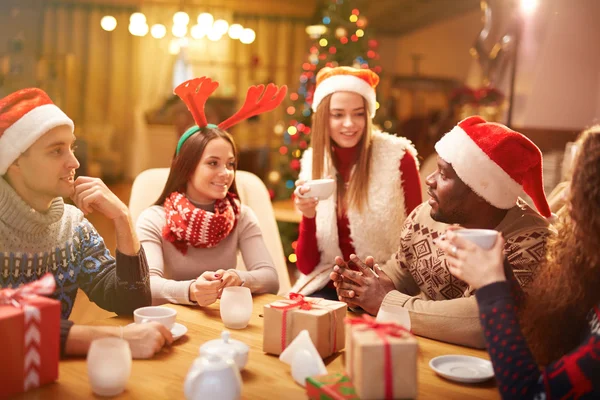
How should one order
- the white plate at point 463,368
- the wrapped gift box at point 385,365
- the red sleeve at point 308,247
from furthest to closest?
the red sleeve at point 308,247
the white plate at point 463,368
the wrapped gift box at point 385,365

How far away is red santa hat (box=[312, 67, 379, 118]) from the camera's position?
2.78 m

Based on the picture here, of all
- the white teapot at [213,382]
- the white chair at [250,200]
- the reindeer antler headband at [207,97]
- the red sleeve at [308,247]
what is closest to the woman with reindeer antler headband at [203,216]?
the reindeer antler headband at [207,97]

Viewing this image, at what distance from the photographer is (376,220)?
271 cm

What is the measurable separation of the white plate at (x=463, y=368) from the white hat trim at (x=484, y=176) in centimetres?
52

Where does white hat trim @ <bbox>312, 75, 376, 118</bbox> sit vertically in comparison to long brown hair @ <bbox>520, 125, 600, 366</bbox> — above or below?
above

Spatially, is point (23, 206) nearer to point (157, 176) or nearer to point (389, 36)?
point (157, 176)

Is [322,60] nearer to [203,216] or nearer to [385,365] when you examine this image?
[203,216]

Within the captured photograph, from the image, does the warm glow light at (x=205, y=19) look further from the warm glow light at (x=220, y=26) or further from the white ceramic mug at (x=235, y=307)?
the white ceramic mug at (x=235, y=307)

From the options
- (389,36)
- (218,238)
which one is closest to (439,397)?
(218,238)

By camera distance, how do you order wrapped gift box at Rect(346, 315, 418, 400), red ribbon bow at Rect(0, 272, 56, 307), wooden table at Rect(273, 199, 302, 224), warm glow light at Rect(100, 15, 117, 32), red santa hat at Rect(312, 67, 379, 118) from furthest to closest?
1. warm glow light at Rect(100, 15, 117, 32)
2. wooden table at Rect(273, 199, 302, 224)
3. red santa hat at Rect(312, 67, 379, 118)
4. red ribbon bow at Rect(0, 272, 56, 307)
5. wrapped gift box at Rect(346, 315, 418, 400)

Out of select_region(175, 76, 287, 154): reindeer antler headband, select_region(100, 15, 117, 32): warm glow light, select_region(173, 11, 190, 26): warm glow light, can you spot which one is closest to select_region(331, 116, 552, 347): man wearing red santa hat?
select_region(175, 76, 287, 154): reindeer antler headband

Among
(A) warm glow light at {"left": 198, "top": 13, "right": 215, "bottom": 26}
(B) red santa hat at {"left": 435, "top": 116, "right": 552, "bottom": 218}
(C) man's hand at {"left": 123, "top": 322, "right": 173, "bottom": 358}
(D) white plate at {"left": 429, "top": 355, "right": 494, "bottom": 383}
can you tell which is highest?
(A) warm glow light at {"left": 198, "top": 13, "right": 215, "bottom": 26}

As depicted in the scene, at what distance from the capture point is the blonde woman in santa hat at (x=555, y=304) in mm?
1119

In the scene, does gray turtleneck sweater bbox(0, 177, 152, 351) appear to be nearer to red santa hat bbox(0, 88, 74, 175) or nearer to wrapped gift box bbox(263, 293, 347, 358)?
red santa hat bbox(0, 88, 74, 175)
